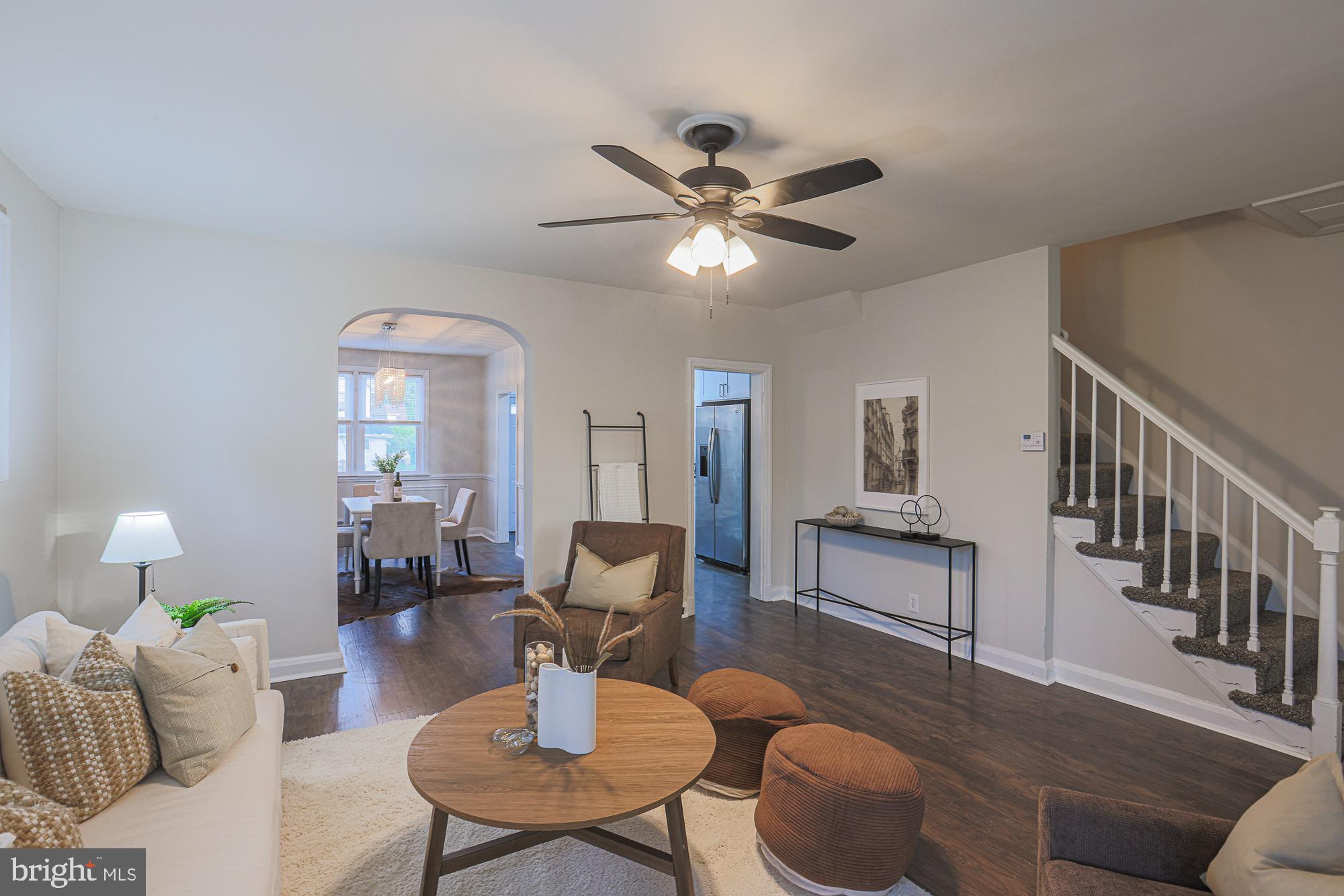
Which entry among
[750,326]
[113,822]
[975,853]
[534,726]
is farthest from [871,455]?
[113,822]

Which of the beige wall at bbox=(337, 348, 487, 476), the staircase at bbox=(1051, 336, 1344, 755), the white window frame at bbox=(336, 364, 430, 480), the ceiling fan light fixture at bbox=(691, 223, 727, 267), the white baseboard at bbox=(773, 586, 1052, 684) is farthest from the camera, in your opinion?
the beige wall at bbox=(337, 348, 487, 476)

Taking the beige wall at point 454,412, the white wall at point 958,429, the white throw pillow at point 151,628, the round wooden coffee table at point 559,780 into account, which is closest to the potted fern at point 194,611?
the white throw pillow at point 151,628

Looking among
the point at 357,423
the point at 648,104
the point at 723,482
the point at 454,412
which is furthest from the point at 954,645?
the point at 357,423

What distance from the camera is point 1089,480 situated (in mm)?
3977

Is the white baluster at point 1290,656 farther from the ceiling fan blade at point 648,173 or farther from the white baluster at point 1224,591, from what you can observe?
the ceiling fan blade at point 648,173

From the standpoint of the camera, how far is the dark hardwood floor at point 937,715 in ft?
7.76

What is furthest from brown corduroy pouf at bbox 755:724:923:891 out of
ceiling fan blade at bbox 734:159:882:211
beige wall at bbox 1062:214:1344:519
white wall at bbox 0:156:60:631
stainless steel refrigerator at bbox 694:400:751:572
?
stainless steel refrigerator at bbox 694:400:751:572

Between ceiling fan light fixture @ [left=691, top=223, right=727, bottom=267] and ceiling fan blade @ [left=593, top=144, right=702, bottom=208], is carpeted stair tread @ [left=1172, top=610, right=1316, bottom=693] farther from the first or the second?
ceiling fan blade @ [left=593, top=144, right=702, bottom=208]

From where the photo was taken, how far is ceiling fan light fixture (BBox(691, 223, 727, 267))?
2.27 metres

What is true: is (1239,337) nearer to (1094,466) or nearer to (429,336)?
(1094,466)

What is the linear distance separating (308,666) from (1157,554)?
4.76 metres

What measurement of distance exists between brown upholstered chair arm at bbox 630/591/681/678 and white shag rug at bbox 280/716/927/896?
0.73 m

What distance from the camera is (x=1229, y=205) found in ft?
10.0

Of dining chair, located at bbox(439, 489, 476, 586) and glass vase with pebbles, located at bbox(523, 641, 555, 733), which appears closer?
glass vase with pebbles, located at bbox(523, 641, 555, 733)
